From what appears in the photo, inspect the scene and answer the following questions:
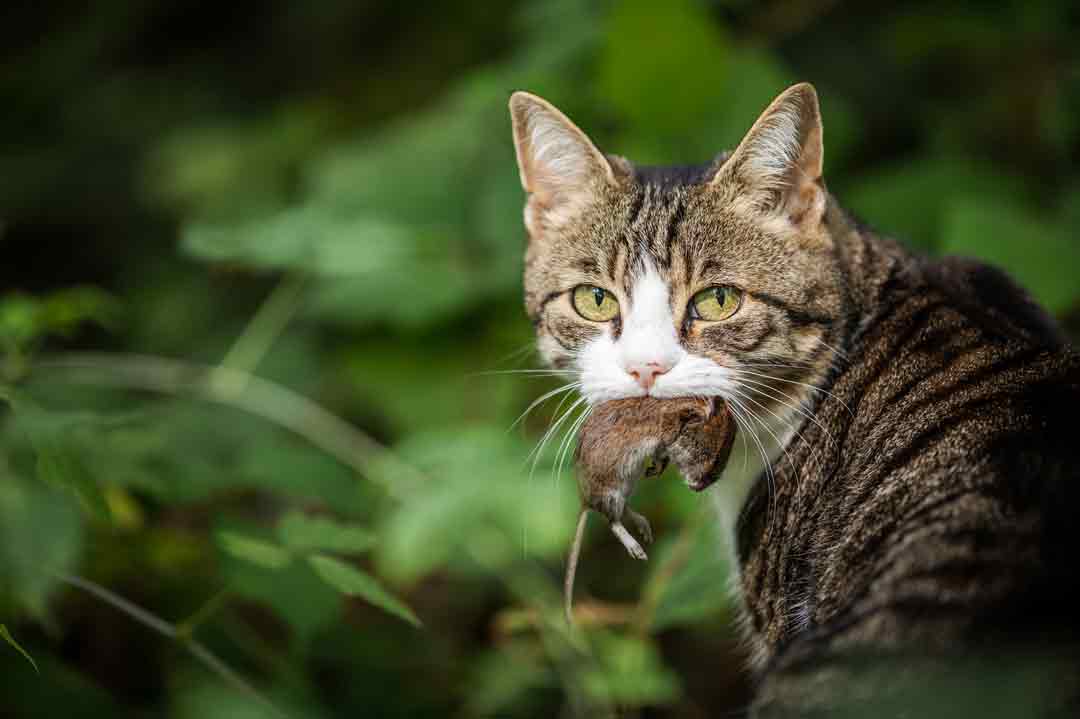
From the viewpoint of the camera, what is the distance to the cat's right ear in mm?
2471

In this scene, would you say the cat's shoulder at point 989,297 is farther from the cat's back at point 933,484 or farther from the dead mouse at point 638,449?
the dead mouse at point 638,449

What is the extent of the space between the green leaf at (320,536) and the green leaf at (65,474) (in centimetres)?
38

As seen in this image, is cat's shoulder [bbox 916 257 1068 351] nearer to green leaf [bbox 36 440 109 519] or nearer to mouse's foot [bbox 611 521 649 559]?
mouse's foot [bbox 611 521 649 559]

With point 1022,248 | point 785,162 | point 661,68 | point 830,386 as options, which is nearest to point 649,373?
point 830,386

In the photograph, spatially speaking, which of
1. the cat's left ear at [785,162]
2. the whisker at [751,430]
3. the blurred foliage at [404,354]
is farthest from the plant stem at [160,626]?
the cat's left ear at [785,162]

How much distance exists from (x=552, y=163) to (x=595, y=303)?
42cm

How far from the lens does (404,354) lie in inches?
158

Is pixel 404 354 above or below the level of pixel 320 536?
above

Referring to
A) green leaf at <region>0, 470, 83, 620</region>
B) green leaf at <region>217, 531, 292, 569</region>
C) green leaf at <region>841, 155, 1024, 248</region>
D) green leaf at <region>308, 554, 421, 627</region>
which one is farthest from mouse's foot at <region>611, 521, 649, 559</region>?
green leaf at <region>841, 155, 1024, 248</region>

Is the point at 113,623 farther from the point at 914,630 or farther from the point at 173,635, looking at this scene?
the point at 914,630

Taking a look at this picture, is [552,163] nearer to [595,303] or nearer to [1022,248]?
[595,303]

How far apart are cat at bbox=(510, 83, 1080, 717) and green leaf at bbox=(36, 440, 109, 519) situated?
1.08m

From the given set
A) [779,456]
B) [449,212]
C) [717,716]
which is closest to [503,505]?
[779,456]

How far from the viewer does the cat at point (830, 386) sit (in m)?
1.44
